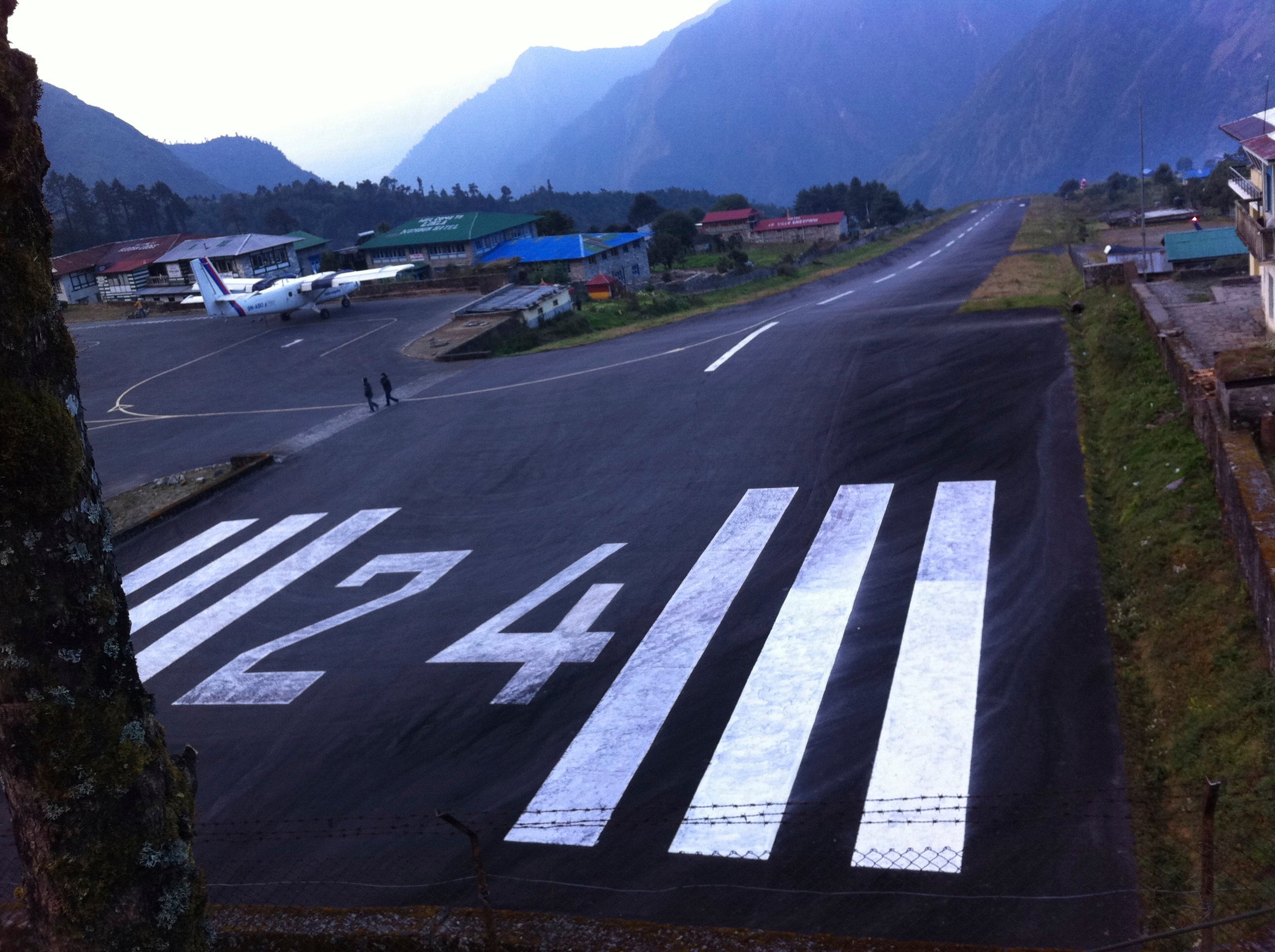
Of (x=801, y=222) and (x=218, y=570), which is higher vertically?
(x=801, y=222)

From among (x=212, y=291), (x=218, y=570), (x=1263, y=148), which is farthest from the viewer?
(x=212, y=291)

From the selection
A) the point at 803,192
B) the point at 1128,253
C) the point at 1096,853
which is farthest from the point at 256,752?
the point at 803,192

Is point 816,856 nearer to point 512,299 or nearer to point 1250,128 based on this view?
point 1250,128

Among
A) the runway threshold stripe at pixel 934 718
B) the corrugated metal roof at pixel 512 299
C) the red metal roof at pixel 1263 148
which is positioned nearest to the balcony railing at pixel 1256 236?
the red metal roof at pixel 1263 148

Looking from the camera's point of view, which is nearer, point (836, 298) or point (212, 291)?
point (836, 298)

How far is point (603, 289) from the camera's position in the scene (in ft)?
236

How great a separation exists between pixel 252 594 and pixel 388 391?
51.3ft

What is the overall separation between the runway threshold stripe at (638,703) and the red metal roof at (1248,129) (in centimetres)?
2064

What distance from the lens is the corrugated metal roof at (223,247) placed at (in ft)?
266

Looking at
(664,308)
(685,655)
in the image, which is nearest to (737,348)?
(685,655)

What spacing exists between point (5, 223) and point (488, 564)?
48.9ft

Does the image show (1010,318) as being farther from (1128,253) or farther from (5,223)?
(5,223)

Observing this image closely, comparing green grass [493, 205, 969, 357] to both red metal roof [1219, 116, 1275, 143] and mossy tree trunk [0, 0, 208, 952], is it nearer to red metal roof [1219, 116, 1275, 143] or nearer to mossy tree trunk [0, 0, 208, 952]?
red metal roof [1219, 116, 1275, 143]

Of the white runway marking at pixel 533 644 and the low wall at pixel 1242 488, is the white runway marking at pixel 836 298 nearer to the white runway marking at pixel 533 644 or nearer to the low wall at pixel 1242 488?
the low wall at pixel 1242 488
